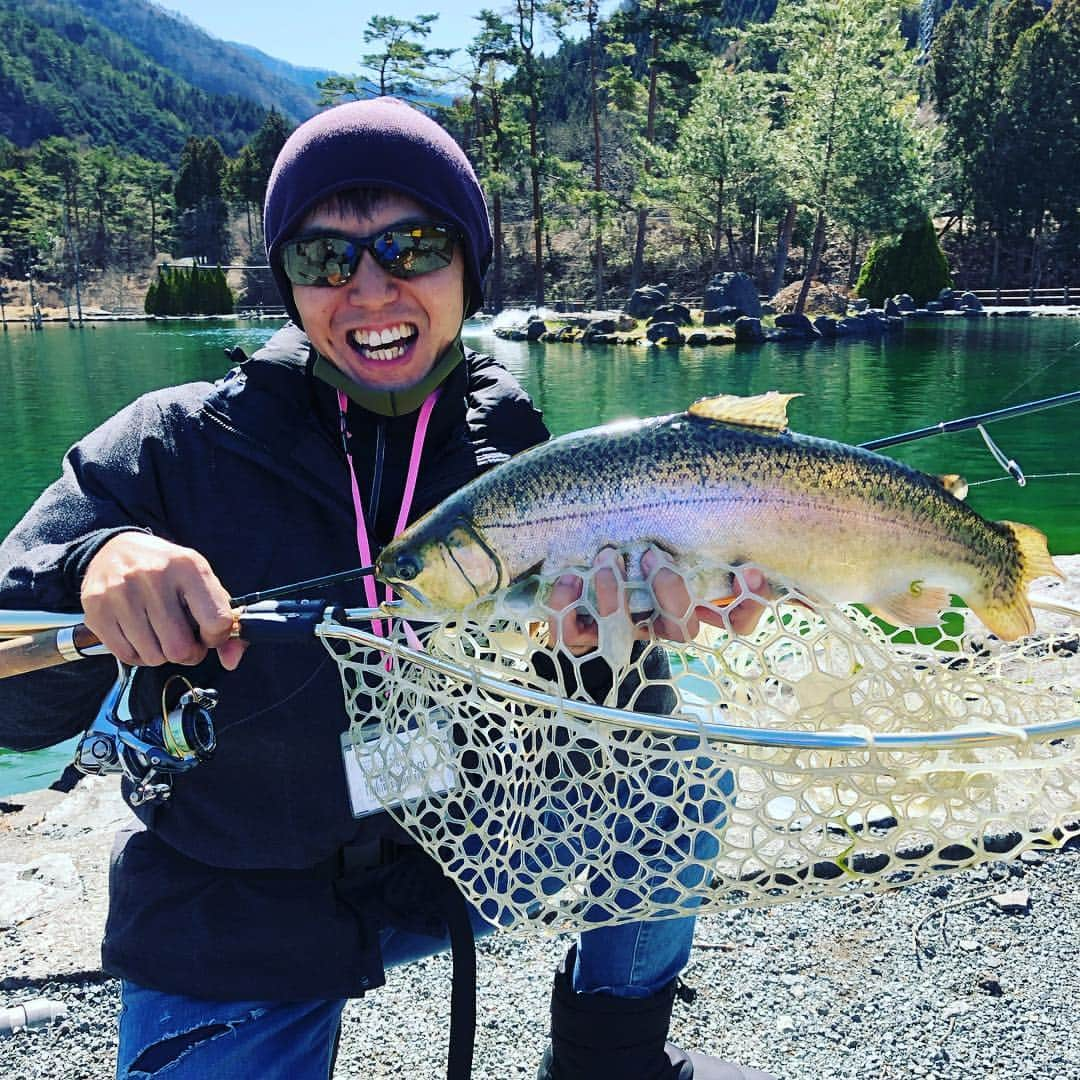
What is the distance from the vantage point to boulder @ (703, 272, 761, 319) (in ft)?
Answer: 128

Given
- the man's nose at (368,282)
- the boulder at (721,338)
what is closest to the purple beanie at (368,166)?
the man's nose at (368,282)

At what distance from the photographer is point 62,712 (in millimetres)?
1886

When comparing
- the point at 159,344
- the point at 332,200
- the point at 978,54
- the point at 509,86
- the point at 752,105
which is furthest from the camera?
the point at 978,54

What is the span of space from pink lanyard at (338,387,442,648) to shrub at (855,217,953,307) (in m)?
47.4

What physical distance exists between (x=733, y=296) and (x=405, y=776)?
3968 centimetres

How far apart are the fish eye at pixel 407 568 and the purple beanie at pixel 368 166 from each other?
2.55 ft

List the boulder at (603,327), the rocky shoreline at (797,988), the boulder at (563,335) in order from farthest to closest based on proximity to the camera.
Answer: the boulder at (563,335) → the boulder at (603,327) → the rocky shoreline at (797,988)

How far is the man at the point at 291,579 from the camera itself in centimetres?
178

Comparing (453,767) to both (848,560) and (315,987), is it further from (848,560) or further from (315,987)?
(848,560)

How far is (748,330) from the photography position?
111 ft

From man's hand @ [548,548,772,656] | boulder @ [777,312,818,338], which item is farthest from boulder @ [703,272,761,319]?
man's hand @ [548,548,772,656]

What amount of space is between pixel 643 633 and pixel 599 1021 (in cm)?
84

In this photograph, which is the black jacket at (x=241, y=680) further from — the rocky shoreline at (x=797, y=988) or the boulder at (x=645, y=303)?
the boulder at (x=645, y=303)

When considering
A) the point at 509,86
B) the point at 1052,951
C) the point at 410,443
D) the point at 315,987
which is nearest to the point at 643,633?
the point at 410,443
